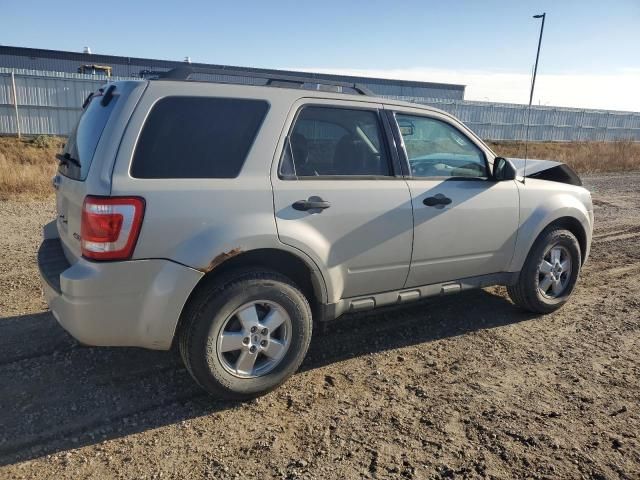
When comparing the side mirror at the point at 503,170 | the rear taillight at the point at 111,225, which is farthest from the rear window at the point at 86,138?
the side mirror at the point at 503,170

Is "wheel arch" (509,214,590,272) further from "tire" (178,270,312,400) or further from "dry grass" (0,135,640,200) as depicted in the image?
"dry grass" (0,135,640,200)

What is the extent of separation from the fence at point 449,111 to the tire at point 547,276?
68.7 feet

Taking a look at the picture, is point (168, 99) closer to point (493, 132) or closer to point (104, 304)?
point (104, 304)

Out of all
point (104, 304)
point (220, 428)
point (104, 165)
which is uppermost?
point (104, 165)

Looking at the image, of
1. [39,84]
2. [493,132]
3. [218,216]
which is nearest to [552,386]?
[218,216]

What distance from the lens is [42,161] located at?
14.6 meters

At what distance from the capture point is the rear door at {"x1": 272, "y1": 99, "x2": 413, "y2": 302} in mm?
3256

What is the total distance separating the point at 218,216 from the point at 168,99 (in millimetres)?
739

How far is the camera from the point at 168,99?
2.96m

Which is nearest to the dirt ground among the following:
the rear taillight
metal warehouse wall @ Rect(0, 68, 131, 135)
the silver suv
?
the silver suv

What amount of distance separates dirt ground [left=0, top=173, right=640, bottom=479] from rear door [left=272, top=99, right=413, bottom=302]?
0.70 metres

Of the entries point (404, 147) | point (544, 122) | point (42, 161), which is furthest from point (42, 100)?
point (544, 122)

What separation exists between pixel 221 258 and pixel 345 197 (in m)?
0.96

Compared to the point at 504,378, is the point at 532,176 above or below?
above
